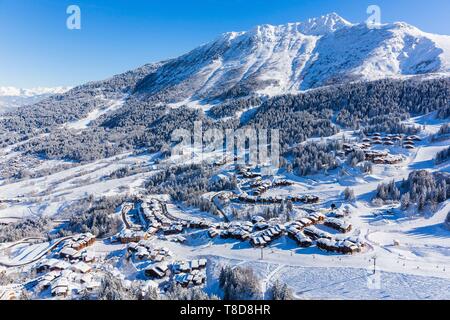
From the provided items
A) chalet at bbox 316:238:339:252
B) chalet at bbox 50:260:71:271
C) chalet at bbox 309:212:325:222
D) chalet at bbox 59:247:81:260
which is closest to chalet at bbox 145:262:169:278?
chalet at bbox 50:260:71:271

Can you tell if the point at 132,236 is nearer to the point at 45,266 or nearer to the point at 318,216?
the point at 45,266

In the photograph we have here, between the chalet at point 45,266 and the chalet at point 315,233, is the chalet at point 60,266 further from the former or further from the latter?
the chalet at point 315,233

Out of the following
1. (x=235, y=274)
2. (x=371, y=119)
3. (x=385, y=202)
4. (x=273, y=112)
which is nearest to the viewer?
(x=235, y=274)

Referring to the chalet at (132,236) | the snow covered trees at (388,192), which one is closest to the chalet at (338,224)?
the snow covered trees at (388,192)

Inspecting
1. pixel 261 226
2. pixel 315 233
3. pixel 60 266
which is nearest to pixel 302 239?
pixel 315 233

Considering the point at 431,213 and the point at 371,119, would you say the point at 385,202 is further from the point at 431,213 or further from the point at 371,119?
the point at 371,119

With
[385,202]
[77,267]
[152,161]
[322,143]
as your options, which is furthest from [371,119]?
[77,267]

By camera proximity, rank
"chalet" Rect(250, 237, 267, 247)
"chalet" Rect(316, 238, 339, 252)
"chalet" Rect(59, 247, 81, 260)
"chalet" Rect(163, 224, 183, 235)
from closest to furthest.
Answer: "chalet" Rect(316, 238, 339, 252) < "chalet" Rect(250, 237, 267, 247) < "chalet" Rect(59, 247, 81, 260) < "chalet" Rect(163, 224, 183, 235)

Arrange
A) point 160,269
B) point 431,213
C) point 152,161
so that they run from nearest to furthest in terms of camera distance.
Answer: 1. point 160,269
2. point 431,213
3. point 152,161

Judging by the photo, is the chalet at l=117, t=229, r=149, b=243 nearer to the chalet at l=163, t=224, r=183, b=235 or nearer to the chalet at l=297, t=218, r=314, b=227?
the chalet at l=163, t=224, r=183, b=235
